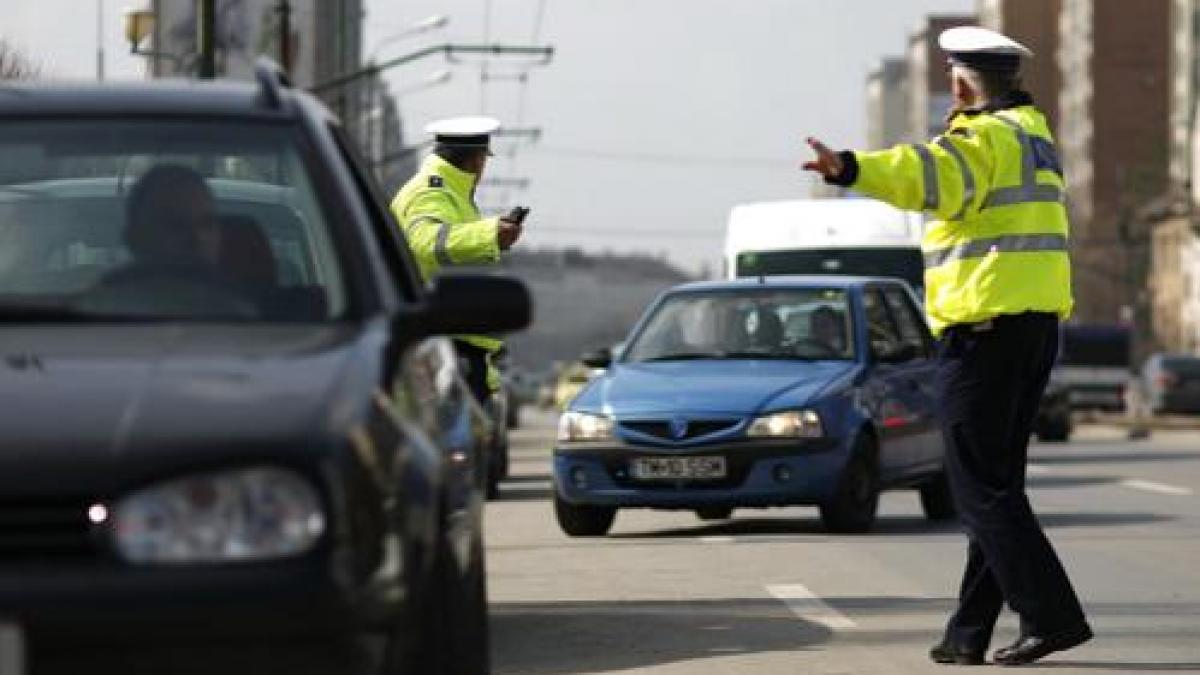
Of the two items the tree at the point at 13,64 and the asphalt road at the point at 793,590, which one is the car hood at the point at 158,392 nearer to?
the asphalt road at the point at 793,590

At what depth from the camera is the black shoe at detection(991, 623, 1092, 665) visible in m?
11.4

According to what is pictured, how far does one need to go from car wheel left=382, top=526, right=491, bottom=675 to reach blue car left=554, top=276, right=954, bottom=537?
429 inches

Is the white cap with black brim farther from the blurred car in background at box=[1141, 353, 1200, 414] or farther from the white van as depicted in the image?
the blurred car in background at box=[1141, 353, 1200, 414]

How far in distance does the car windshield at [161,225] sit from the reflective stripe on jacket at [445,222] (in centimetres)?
474

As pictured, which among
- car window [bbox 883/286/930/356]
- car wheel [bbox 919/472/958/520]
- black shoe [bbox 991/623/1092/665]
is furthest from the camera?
car wheel [bbox 919/472/958/520]

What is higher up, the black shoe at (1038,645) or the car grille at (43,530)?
the car grille at (43,530)

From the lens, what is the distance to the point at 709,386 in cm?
1981

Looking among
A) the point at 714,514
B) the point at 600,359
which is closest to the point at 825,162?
the point at 600,359

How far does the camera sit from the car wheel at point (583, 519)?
20312mm

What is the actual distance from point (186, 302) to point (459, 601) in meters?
0.87

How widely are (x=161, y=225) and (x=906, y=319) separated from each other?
1462 cm

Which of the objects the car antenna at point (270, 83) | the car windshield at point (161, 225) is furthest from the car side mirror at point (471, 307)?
the car antenna at point (270, 83)

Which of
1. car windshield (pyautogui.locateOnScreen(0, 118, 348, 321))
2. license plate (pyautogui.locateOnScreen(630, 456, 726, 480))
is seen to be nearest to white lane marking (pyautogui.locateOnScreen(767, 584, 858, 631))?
license plate (pyautogui.locateOnScreen(630, 456, 726, 480))

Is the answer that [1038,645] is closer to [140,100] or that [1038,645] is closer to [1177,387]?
[140,100]
